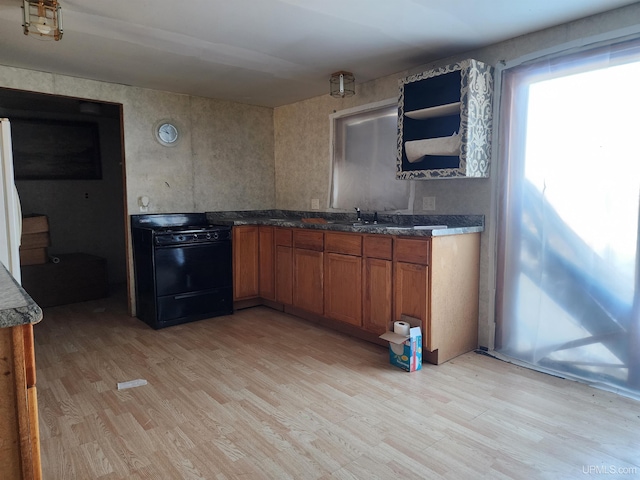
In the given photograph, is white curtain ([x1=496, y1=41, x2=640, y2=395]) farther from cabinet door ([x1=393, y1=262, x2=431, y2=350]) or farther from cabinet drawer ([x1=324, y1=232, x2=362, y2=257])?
cabinet drawer ([x1=324, y1=232, x2=362, y2=257])

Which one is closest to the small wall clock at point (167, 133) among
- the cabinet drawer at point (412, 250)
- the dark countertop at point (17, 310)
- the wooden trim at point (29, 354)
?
the cabinet drawer at point (412, 250)

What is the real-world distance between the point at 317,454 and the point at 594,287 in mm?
1965

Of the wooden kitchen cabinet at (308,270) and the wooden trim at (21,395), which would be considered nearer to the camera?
the wooden trim at (21,395)

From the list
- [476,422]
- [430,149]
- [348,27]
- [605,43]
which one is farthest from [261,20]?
[476,422]

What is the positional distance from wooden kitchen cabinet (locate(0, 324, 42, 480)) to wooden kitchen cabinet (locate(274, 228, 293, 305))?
3.10 meters

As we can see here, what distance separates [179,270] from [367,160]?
2071 mm

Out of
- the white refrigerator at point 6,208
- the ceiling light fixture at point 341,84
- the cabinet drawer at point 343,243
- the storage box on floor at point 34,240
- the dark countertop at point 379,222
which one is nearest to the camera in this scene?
the white refrigerator at point 6,208

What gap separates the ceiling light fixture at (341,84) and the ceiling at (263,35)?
8 cm

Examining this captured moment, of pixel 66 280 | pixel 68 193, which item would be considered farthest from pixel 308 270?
pixel 68 193

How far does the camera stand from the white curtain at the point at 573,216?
2.44m

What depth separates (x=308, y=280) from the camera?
12.8 ft

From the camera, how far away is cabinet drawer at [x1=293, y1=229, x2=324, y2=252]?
12.3 feet

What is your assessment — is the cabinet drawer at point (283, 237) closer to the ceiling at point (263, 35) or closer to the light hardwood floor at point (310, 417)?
the light hardwood floor at point (310, 417)

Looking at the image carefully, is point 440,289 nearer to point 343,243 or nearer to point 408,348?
point 408,348
